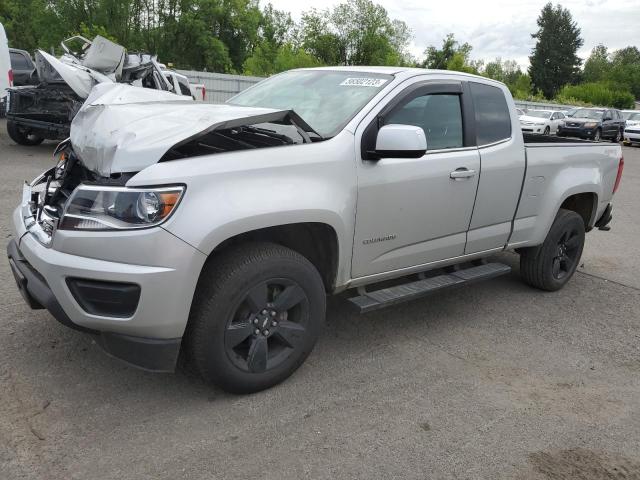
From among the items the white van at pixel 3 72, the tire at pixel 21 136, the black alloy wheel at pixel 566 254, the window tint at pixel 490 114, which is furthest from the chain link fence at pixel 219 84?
the window tint at pixel 490 114

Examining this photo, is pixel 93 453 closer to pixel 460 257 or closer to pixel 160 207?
pixel 160 207

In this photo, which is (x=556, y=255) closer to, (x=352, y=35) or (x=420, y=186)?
(x=420, y=186)

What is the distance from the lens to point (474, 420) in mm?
3086

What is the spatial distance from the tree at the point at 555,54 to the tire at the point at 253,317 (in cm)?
8942

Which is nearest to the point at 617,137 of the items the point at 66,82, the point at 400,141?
the point at 66,82

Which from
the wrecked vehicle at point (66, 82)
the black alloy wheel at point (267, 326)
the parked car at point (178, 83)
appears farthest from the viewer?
the parked car at point (178, 83)

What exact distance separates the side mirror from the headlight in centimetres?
122

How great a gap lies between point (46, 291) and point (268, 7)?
208 feet

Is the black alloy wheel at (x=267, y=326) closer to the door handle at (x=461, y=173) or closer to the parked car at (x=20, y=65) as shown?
the door handle at (x=461, y=173)

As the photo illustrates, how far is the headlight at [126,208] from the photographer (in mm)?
2631

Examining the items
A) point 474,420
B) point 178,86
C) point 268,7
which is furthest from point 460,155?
point 268,7

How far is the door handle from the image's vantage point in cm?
387

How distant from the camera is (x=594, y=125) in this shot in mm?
26188

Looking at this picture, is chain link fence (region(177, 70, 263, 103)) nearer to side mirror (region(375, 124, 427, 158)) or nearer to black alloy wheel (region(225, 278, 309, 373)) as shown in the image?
side mirror (region(375, 124, 427, 158))
